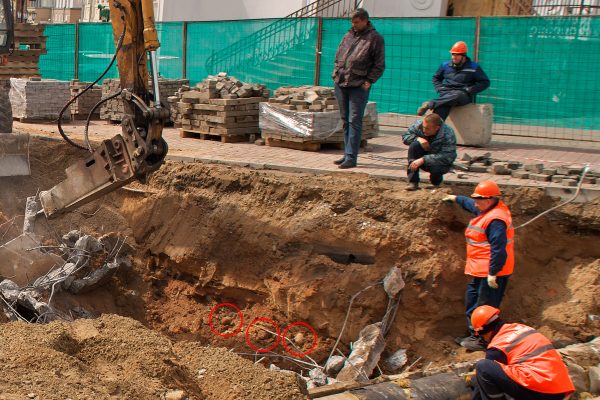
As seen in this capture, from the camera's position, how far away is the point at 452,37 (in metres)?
14.4

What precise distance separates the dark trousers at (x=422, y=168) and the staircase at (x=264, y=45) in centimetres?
675

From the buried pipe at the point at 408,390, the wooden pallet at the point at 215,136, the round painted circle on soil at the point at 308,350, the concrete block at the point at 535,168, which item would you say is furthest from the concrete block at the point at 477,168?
the wooden pallet at the point at 215,136

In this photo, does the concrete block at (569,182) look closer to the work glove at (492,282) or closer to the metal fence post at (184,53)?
the work glove at (492,282)

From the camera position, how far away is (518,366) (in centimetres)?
657

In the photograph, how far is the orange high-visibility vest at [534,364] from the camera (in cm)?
648

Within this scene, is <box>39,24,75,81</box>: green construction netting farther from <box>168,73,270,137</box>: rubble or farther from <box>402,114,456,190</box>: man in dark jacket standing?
<box>402,114,456,190</box>: man in dark jacket standing

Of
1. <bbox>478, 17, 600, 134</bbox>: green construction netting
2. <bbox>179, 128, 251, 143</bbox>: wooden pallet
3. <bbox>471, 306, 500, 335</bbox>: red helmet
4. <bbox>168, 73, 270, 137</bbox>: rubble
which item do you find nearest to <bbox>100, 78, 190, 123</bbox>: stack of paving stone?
<bbox>179, 128, 251, 143</bbox>: wooden pallet

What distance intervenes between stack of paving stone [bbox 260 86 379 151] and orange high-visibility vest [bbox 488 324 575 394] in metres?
6.06

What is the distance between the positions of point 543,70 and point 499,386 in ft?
27.7

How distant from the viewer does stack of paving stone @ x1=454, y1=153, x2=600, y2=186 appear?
9898mm

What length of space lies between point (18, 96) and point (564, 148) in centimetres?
978

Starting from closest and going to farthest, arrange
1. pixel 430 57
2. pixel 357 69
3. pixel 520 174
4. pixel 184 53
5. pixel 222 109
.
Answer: pixel 520 174 → pixel 357 69 → pixel 222 109 → pixel 430 57 → pixel 184 53

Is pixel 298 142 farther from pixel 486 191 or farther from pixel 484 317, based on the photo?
pixel 484 317

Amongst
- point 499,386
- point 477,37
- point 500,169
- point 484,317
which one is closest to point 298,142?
point 500,169
